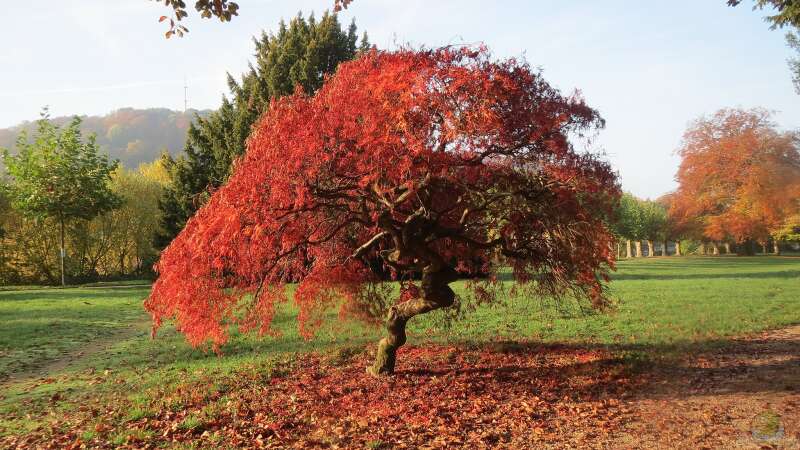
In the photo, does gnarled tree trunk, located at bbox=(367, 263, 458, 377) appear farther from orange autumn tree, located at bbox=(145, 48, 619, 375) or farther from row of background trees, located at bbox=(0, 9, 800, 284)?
row of background trees, located at bbox=(0, 9, 800, 284)

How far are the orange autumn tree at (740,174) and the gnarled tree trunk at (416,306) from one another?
79.5 feet

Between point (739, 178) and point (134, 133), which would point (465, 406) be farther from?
point (134, 133)

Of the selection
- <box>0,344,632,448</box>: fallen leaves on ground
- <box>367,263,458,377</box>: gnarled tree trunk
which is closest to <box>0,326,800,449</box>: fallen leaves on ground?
<box>0,344,632,448</box>: fallen leaves on ground

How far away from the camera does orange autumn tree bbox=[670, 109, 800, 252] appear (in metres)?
28.1

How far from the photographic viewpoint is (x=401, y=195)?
714 centimetres

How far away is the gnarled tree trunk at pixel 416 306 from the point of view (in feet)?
26.9

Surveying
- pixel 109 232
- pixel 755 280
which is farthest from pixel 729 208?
pixel 109 232

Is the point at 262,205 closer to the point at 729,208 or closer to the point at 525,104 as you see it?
the point at 525,104

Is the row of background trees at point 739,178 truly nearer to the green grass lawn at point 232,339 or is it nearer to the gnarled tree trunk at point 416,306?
the green grass lawn at point 232,339

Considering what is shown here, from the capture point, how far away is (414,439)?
5867 mm

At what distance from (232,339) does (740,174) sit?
104 ft

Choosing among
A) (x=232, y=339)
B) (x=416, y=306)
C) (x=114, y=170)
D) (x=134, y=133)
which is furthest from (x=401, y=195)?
(x=134, y=133)

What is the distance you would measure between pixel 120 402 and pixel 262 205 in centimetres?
419

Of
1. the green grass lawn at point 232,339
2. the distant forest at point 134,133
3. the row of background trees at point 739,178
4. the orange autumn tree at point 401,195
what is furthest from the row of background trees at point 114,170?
the distant forest at point 134,133
